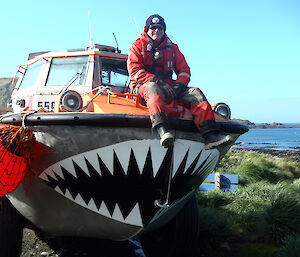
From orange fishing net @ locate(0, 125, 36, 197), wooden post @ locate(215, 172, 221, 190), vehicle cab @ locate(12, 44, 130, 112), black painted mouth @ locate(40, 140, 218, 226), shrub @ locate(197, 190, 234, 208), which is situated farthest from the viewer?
wooden post @ locate(215, 172, 221, 190)

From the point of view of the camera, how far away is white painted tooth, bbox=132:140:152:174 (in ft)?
8.75

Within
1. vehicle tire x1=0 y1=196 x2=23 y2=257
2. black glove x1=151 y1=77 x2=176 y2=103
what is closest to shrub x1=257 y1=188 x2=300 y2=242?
black glove x1=151 y1=77 x2=176 y2=103

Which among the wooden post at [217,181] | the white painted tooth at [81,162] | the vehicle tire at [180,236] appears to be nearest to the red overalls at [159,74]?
the white painted tooth at [81,162]

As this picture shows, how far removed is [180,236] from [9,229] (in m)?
2.04

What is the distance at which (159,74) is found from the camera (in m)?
3.38

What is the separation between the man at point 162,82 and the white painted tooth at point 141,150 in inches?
8.2

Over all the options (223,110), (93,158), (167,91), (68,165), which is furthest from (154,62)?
(68,165)

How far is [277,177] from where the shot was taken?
1069 cm

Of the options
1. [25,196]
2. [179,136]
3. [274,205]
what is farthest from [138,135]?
[274,205]

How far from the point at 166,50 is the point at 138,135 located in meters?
1.21

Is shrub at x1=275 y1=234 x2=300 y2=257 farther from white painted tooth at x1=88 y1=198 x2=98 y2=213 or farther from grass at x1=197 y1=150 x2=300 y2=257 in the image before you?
white painted tooth at x1=88 y1=198 x2=98 y2=213

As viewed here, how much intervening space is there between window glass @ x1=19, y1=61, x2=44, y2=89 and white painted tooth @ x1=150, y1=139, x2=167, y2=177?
268 centimetres

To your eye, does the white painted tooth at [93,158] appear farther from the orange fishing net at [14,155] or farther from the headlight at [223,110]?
the headlight at [223,110]

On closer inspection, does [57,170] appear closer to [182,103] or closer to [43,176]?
[43,176]
